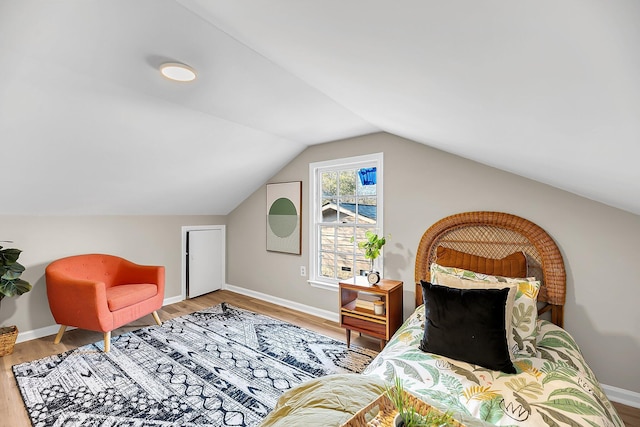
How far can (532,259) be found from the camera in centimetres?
235

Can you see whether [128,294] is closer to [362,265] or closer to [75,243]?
[75,243]

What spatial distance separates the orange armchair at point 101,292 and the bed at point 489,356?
2.25 metres

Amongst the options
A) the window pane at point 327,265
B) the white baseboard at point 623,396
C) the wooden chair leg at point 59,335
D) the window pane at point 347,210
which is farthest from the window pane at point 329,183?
the wooden chair leg at point 59,335

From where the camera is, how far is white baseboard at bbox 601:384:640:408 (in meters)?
2.05

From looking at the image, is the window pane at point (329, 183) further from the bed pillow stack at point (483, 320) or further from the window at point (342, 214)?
the bed pillow stack at point (483, 320)

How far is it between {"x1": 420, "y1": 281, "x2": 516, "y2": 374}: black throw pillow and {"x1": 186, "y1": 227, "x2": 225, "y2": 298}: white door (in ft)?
12.0

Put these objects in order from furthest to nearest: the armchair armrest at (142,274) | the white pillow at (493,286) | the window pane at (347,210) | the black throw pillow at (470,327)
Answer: the window pane at (347,210) < the armchair armrest at (142,274) < the white pillow at (493,286) < the black throw pillow at (470,327)

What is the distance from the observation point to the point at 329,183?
3773mm

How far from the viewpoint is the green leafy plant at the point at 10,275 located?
8.25ft

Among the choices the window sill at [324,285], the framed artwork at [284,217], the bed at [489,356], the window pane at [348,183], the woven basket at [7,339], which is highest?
the window pane at [348,183]

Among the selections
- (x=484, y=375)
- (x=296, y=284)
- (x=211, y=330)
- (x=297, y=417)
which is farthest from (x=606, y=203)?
(x=211, y=330)

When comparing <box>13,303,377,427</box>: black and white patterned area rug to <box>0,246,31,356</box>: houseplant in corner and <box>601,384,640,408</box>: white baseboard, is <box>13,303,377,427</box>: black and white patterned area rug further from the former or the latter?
<box>601,384,640,408</box>: white baseboard

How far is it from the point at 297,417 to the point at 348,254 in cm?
250

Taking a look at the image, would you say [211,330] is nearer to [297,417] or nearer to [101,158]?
[101,158]
